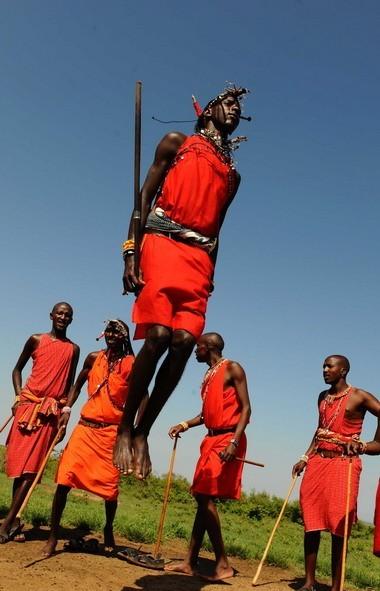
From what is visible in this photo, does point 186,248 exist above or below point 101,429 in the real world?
above

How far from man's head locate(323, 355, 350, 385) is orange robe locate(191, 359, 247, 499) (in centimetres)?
120

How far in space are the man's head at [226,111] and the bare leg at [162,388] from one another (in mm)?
1564

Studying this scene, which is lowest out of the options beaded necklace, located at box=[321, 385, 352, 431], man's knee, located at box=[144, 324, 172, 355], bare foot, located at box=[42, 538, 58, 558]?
bare foot, located at box=[42, 538, 58, 558]

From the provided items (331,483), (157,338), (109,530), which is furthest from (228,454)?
(157,338)

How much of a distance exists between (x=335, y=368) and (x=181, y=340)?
4575 mm

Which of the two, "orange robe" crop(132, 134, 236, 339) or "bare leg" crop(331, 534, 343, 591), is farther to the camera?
"bare leg" crop(331, 534, 343, 591)

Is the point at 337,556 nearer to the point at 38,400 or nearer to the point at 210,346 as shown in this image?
the point at 210,346

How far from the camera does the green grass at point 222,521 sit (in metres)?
9.28

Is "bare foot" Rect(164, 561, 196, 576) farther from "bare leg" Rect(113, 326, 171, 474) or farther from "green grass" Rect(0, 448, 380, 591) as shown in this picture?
"bare leg" Rect(113, 326, 171, 474)

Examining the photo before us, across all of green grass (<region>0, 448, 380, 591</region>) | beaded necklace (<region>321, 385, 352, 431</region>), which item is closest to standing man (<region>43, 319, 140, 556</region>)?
green grass (<region>0, 448, 380, 591</region>)

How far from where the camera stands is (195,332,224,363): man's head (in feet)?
26.5

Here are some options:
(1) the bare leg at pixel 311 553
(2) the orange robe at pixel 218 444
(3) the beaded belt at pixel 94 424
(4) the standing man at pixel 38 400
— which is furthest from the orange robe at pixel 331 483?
(4) the standing man at pixel 38 400

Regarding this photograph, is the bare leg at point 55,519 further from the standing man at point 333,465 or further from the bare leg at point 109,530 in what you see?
the standing man at point 333,465

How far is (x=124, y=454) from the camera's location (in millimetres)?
3711
